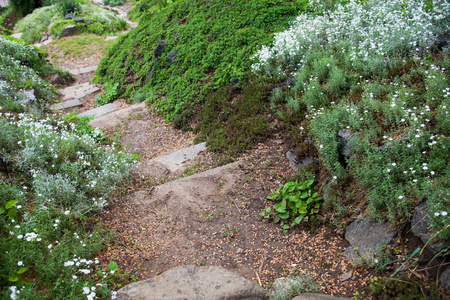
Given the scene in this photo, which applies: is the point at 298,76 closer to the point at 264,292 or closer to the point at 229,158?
the point at 229,158

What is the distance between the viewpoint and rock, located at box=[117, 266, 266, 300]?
10.2ft

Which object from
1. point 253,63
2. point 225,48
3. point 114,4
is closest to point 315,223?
point 253,63

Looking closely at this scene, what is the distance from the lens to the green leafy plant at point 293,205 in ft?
13.7

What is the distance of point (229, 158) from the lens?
5668 mm

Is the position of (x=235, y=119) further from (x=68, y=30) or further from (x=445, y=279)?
(x=68, y=30)

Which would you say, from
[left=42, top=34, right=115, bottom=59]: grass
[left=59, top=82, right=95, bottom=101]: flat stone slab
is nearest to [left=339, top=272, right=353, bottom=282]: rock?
[left=59, top=82, right=95, bottom=101]: flat stone slab

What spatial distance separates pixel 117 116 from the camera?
8.38m

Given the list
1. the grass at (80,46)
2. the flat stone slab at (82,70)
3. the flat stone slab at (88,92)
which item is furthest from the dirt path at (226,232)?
the grass at (80,46)

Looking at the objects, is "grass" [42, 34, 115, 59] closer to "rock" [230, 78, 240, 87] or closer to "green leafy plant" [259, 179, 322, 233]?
"rock" [230, 78, 240, 87]

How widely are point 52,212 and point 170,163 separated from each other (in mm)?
2557

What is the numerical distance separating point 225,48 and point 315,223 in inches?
222

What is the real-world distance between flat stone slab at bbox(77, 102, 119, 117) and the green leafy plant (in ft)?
21.1

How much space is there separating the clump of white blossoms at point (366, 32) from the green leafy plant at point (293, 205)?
2.61m

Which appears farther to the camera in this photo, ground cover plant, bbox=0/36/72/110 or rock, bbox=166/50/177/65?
rock, bbox=166/50/177/65
